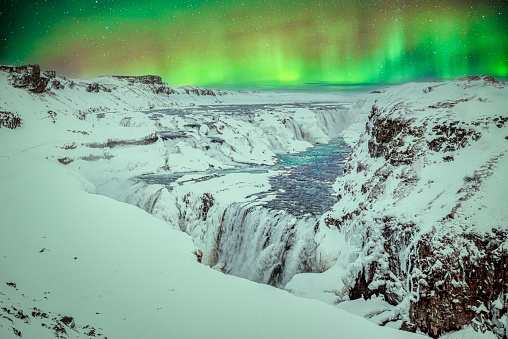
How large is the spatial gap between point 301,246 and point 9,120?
27.0 meters

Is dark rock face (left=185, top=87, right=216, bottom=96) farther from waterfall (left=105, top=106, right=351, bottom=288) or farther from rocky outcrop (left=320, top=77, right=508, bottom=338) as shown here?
rocky outcrop (left=320, top=77, right=508, bottom=338)

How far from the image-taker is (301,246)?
37.2 feet

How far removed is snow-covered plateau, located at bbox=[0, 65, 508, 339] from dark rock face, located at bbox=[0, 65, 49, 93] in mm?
28295

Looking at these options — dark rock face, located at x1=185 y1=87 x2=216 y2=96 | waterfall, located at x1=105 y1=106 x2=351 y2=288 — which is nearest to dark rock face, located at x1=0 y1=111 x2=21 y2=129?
waterfall, located at x1=105 y1=106 x2=351 y2=288

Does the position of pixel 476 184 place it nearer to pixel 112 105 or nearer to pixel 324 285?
pixel 324 285

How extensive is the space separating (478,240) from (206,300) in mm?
5118

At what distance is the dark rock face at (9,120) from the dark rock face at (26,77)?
43.5ft

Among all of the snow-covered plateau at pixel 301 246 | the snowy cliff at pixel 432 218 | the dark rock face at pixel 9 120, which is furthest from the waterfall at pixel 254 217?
the dark rock face at pixel 9 120

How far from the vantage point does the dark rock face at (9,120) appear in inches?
1067

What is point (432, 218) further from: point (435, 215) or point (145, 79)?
point (145, 79)

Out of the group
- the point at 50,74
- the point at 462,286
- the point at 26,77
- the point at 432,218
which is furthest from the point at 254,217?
the point at 50,74

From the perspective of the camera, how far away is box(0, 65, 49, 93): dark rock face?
3953 centimetres

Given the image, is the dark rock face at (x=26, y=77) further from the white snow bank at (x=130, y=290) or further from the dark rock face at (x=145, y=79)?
the dark rock face at (x=145, y=79)

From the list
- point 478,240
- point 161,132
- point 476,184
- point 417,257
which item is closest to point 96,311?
point 417,257
